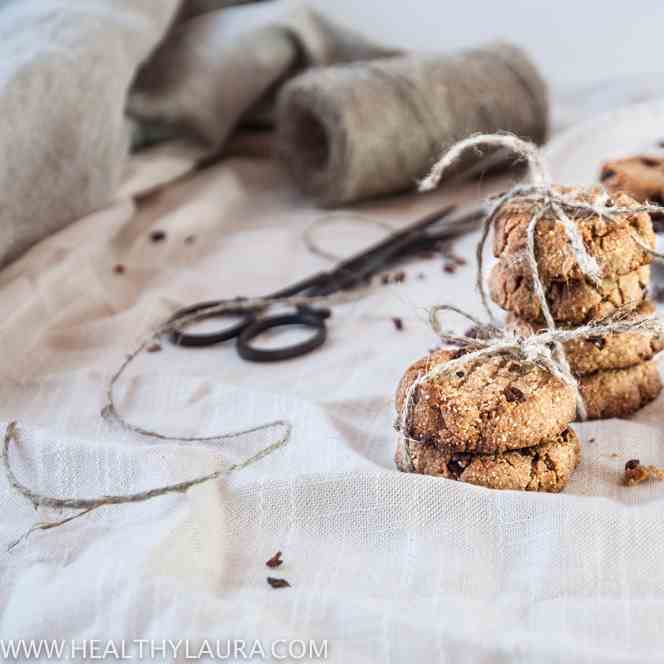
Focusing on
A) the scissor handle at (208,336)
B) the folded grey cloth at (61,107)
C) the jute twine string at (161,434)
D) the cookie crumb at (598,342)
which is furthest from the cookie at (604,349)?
the folded grey cloth at (61,107)

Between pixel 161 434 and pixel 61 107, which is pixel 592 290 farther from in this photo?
pixel 61 107

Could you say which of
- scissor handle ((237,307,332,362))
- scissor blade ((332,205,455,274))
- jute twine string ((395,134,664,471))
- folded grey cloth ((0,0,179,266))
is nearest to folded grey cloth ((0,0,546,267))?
folded grey cloth ((0,0,179,266))

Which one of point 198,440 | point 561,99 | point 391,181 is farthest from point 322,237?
point 561,99

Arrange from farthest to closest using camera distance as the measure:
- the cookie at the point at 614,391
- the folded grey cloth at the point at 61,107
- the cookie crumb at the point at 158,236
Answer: the cookie crumb at the point at 158,236
the folded grey cloth at the point at 61,107
the cookie at the point at 614,391

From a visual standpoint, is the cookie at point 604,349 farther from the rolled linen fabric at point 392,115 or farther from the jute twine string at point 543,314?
the rolled linen fabric at point 392,115

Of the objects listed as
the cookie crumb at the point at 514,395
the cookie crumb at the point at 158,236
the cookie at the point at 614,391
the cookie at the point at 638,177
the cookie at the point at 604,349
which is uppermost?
the cookie crumb at the point at 514,395

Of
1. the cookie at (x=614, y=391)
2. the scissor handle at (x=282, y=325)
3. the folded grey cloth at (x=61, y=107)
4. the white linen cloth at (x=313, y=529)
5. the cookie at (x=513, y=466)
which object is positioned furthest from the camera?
the folded grey cloth at (x=61, y=107)

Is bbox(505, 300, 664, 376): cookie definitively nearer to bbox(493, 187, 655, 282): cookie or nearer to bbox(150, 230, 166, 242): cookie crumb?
bbox(493, 187, 655, 282): cookie
